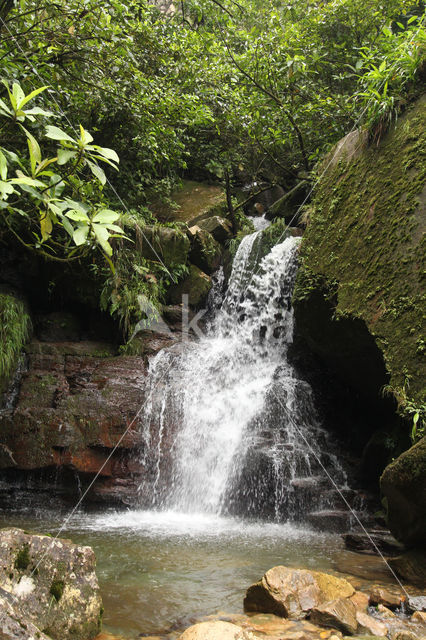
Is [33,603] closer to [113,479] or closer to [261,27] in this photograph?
[113,479]

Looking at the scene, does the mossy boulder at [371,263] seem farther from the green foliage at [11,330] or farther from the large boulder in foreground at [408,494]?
the green foliage at [11,330]

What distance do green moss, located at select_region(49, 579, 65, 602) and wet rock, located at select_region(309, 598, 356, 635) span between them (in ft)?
4.94

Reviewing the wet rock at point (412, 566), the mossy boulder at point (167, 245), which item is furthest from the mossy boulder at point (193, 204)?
the wet rock at point (412, 566)

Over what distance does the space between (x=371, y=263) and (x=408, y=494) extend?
7.80 ft

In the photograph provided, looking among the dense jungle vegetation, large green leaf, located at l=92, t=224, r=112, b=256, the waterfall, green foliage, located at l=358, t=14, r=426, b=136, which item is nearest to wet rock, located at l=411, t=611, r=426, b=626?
the waterfall

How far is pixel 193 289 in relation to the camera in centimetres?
959

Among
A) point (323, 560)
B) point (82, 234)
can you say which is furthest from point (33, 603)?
point (323, 560)

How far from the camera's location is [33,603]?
2293 mm

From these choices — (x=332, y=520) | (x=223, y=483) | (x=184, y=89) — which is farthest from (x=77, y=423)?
(x=184, y=89)

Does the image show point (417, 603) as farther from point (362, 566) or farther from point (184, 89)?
point (184, 89)

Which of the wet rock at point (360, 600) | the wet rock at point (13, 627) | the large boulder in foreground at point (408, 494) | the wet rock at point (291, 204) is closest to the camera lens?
the wet rock at point (13, 627)

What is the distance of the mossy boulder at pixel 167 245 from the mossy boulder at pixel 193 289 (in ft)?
1.45

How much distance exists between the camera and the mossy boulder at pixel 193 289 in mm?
9508

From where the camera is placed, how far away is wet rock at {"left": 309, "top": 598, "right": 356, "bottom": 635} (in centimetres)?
264
